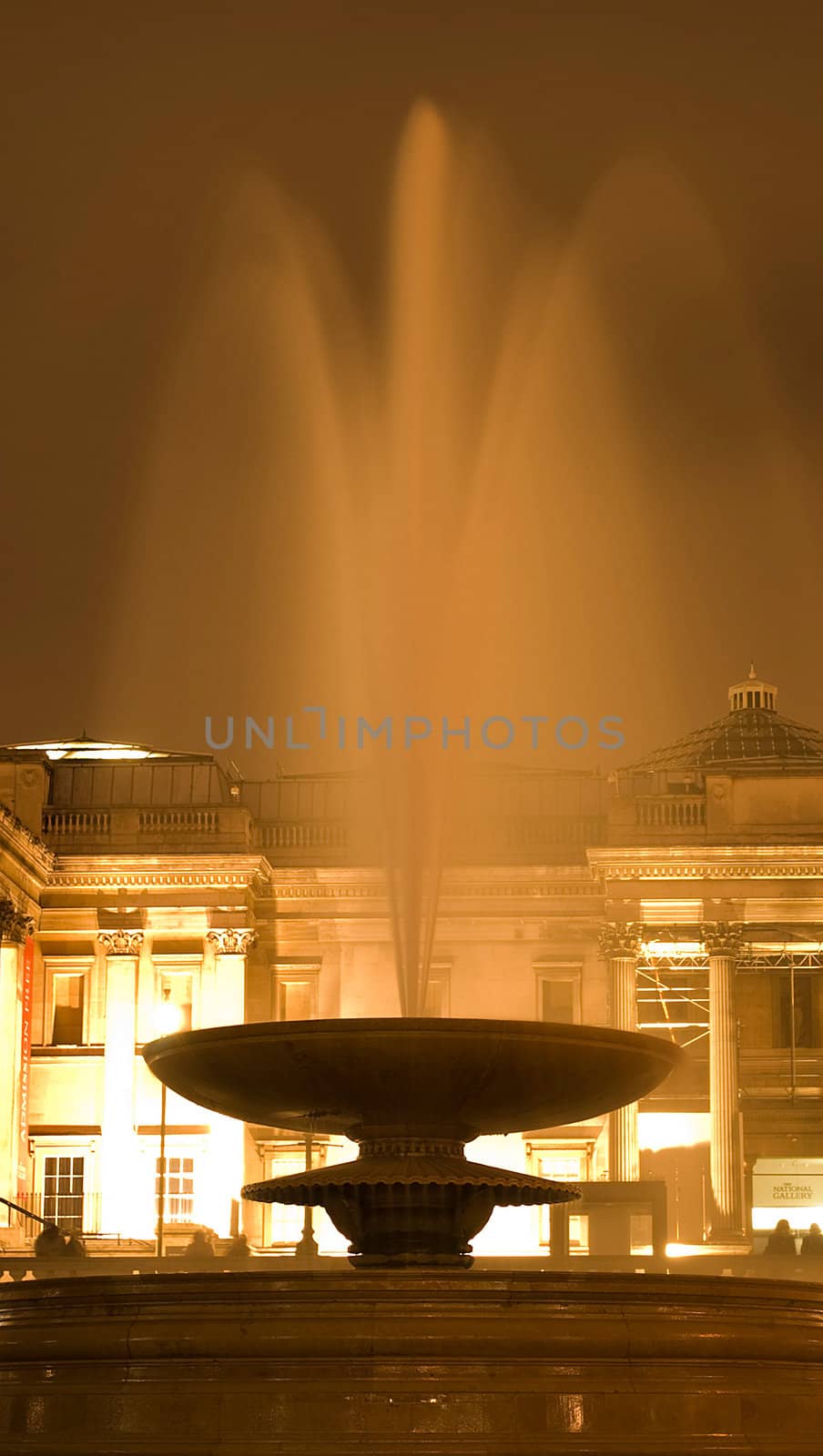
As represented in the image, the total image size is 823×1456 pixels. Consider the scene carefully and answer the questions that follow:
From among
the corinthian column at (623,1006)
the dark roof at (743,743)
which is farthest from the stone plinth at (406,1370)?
the dark roof at (743,743)

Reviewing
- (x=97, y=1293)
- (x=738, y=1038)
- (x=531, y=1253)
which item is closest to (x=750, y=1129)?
(x=738, y=1038)

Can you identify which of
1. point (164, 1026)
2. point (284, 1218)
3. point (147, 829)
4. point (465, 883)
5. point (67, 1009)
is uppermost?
point (147, 829)

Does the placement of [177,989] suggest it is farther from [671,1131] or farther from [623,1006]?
[671,1131]

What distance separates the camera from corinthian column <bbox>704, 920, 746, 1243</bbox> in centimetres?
4934

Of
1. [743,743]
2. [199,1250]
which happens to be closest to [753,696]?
[743,743]

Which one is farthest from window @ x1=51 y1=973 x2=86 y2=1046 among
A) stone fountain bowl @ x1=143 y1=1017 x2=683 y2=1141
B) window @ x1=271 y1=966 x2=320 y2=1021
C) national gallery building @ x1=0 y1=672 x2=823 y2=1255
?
stone fountain bowl @ x1=143 y1=1017 x2=683 y2=1141

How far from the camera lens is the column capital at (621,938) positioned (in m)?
50.6

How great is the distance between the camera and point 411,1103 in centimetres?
1878

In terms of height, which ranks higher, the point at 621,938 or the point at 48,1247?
the point at 621,938

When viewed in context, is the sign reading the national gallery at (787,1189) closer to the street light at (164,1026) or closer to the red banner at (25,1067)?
the street light at (164,1026)

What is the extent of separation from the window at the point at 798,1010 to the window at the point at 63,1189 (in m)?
15.7

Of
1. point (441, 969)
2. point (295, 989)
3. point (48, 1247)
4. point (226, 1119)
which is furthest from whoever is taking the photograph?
point (295, 989)

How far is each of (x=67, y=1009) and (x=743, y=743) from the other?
19.7m

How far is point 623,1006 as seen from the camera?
1978 inches
